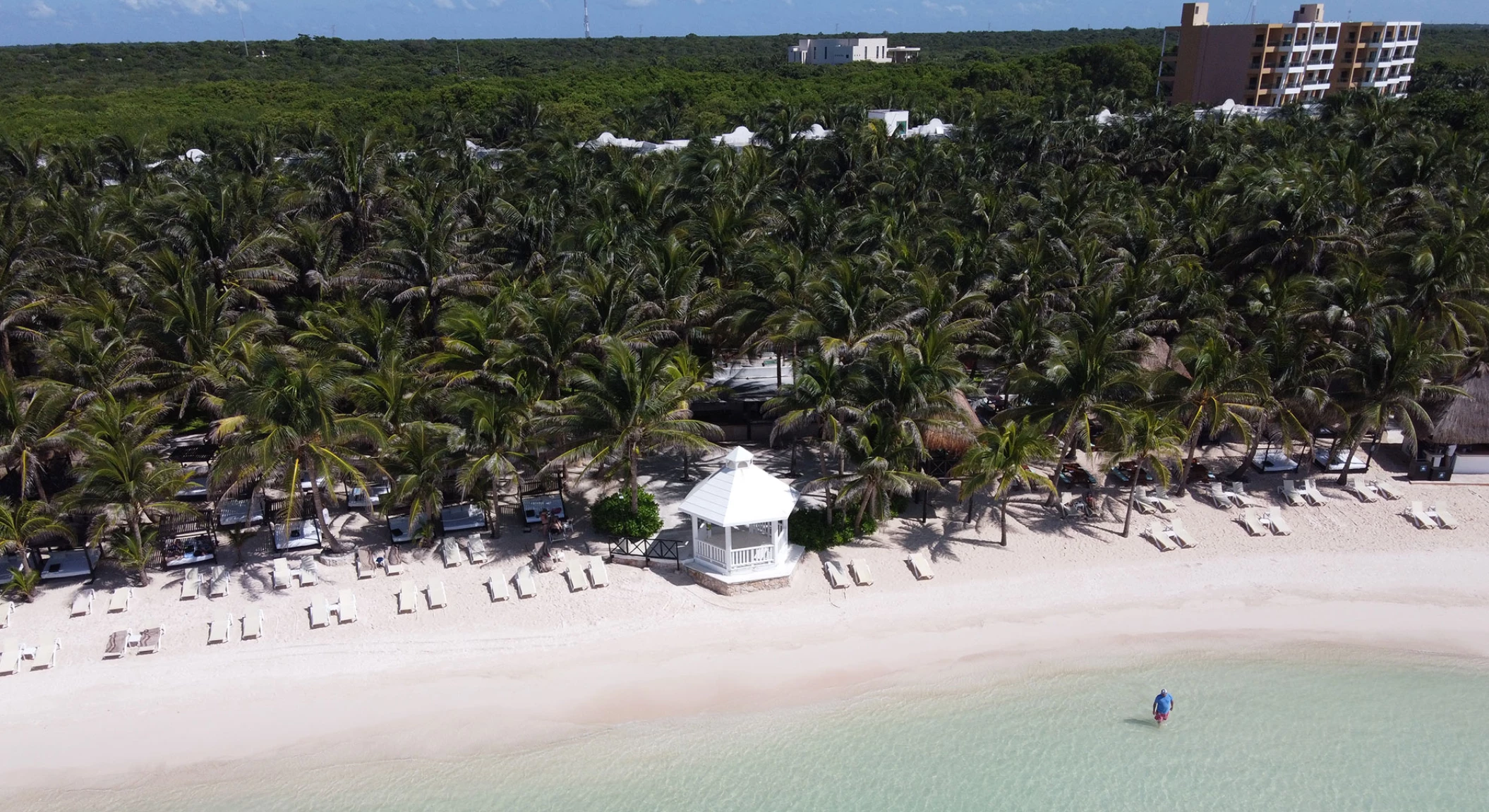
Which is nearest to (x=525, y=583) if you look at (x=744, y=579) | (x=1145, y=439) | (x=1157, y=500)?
(x=744, y=579)

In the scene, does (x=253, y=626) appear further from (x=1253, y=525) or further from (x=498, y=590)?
(x=1253, y=525)

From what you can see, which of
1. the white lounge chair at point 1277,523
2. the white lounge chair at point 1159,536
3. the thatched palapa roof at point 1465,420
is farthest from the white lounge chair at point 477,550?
the thatched palapa roof at point 1465,420

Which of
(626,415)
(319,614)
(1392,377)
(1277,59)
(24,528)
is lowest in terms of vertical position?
(319,614)

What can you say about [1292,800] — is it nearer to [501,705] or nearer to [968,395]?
[968,395]

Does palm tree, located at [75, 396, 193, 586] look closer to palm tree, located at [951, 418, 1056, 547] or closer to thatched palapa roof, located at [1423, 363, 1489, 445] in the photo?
palm tree, located at [951, 418, 1056, 547]

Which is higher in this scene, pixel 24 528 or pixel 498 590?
pixel 24 528

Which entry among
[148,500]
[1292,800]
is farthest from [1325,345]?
[148,500]

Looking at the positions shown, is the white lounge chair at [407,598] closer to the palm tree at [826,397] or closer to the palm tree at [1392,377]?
the palm tree at [826,397]
